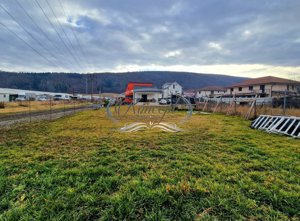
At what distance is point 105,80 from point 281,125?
431ft

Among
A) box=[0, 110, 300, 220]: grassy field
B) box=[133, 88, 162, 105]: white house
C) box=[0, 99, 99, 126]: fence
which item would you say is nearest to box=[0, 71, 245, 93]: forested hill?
box=[0, 99, 99, 126]: fence

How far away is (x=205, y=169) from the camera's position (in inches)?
115

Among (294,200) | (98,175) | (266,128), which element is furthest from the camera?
(266,128)

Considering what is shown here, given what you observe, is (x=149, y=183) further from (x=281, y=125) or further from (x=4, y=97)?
(x=4, y=97)

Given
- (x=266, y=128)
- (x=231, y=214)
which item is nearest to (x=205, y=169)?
(x=231, y=214)

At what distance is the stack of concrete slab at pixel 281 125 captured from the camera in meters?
5.74

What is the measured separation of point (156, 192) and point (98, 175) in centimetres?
116

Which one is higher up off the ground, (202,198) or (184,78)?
(184,78)

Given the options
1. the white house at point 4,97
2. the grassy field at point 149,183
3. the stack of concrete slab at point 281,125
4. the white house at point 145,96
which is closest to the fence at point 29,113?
the white house at point 145,96

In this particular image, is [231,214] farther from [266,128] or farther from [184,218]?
[266,128]

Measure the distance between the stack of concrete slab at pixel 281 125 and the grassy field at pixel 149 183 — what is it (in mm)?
2210

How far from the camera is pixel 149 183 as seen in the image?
2.37 metres

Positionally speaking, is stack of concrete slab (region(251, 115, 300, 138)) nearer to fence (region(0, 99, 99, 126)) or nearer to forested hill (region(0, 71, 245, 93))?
fence (region(0, 99, 99, 126))

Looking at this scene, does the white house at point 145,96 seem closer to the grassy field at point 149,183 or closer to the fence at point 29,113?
the grassy field at point 149,183
